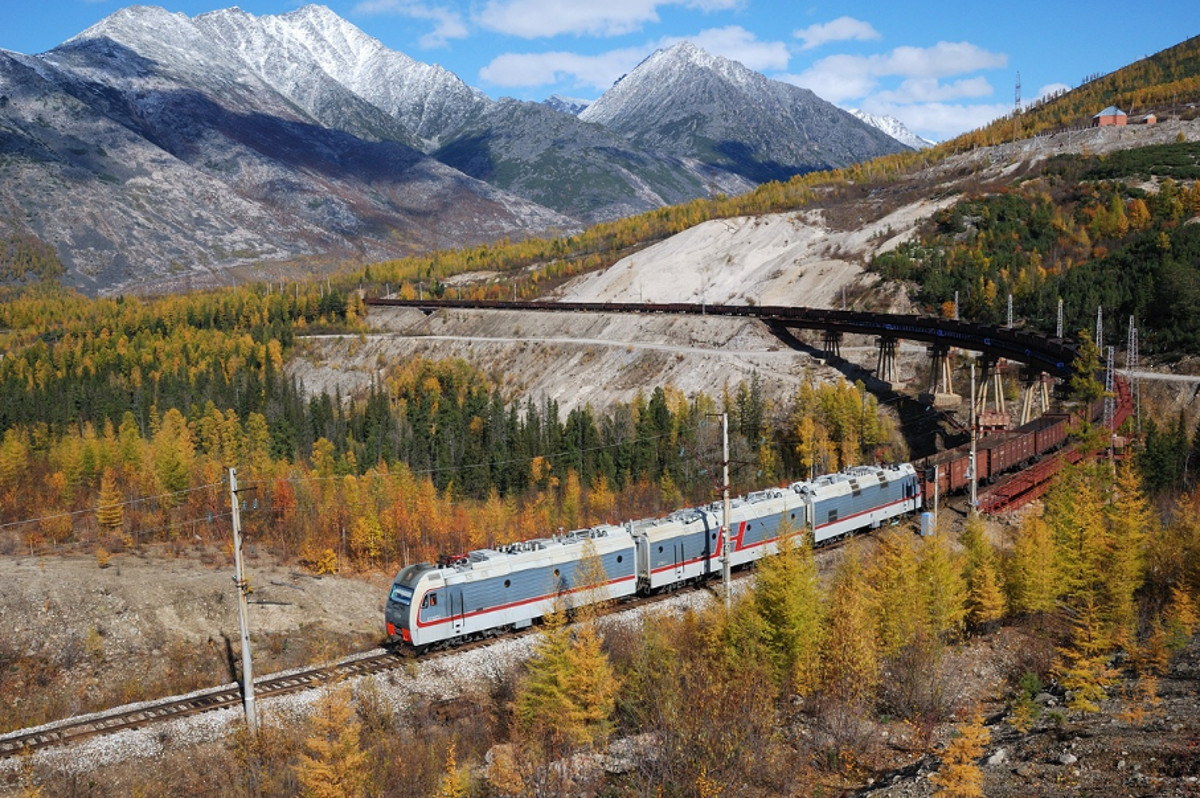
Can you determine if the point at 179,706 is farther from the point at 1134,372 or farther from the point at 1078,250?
the point at 1078,250

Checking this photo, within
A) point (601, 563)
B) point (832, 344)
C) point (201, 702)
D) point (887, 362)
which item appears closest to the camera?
point (201, 702)

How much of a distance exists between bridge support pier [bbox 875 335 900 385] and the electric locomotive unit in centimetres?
4230

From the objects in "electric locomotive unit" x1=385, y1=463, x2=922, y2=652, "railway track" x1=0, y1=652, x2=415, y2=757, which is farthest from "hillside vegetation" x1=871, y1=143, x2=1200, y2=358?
"railway track" x1=0, y1=652, x2=415, y2=757

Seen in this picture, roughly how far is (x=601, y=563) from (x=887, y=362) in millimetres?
62611

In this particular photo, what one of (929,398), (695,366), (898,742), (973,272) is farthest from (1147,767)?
(973,272)

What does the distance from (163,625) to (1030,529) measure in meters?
39.3

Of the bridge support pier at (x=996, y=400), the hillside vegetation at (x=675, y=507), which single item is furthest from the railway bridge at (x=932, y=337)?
the hillside vegetation at (x=675, y=507)

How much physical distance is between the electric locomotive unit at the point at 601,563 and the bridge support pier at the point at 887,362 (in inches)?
1666

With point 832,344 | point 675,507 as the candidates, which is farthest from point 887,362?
point 675,507

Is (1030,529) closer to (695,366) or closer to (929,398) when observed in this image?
(929,398)

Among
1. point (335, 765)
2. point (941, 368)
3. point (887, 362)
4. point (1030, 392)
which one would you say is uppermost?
point (887, 362)

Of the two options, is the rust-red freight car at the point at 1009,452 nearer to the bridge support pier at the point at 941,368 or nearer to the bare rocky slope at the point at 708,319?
the bridge support pier at the point at 941,368

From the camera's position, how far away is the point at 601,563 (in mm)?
37844

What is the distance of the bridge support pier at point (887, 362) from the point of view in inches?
3499
